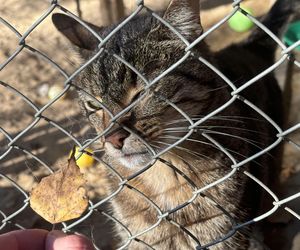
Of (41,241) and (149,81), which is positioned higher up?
(149,81)

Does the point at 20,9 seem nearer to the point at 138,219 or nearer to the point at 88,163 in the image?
the point at 88,163

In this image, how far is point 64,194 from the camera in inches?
65.0

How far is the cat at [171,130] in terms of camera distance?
1720mm

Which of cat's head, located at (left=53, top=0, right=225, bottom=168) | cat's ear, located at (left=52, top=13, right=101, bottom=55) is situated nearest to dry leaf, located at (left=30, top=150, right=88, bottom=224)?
cat's head, located at (left=53, top=0, right=225, bottom=168)

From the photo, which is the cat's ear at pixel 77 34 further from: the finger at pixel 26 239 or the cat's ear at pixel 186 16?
the finger at pixel 26 239

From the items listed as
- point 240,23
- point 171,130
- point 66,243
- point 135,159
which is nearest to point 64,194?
point 66,243

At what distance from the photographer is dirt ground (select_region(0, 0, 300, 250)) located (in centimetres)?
265

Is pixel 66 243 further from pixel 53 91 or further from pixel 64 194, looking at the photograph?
pixel 53 91

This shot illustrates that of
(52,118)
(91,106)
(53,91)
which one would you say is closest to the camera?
(91,106)

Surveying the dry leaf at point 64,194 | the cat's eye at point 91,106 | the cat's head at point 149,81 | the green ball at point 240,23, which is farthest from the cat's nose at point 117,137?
the green ball at point 240,23

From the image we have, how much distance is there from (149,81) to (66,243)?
57 centimetres

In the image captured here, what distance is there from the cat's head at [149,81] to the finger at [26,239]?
369 millimetres

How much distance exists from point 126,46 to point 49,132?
1401 mm

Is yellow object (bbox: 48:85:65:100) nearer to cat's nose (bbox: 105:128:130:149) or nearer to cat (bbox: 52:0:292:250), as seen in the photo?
cat (bbox: 52:0:292:250)
